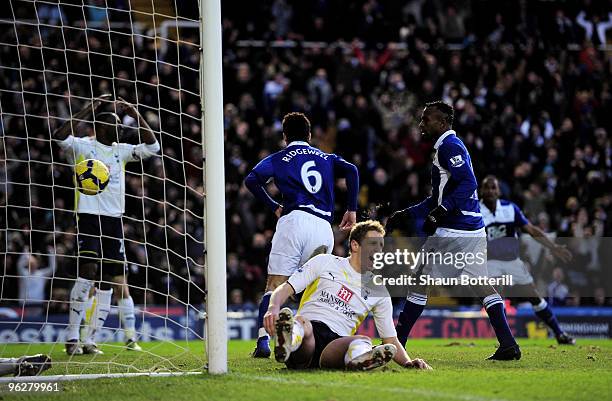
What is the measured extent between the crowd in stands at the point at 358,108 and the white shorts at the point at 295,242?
20.6 feet

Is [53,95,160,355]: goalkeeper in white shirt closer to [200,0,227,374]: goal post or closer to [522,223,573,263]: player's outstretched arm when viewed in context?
[200,0,227,374]: goal post

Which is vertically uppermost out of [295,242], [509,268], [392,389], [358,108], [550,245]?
[358,108]

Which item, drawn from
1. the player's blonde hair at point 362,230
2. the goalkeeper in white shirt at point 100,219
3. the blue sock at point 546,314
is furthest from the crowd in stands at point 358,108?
the player's blonde hair at point 362,230

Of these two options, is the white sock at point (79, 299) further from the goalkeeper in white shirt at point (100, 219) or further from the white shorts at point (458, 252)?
the white shorts at point (458, 252)

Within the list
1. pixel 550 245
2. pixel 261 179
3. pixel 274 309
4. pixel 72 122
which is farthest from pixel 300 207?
pixel 550 245

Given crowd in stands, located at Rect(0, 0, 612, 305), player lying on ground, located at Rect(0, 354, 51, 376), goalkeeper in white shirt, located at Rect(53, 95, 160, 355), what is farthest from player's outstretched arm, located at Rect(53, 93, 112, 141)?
crowd in stands, located at Rect(0, 0, 612, 305)

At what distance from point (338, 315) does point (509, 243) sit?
584cm

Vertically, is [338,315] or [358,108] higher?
[358,108]

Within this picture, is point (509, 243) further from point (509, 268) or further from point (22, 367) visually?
point (22, 367)

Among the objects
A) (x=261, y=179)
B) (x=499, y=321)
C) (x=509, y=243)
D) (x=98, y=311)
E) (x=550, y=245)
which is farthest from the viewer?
(x=509, y=243)

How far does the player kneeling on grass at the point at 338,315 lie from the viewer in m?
7.09

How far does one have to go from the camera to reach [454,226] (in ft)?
28.7

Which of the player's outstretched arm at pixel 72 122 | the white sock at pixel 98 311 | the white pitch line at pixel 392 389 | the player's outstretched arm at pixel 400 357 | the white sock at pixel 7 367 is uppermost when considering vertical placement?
the player's outstretched arm at pixel 72 122

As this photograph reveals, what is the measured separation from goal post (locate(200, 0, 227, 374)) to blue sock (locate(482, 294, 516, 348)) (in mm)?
2815
